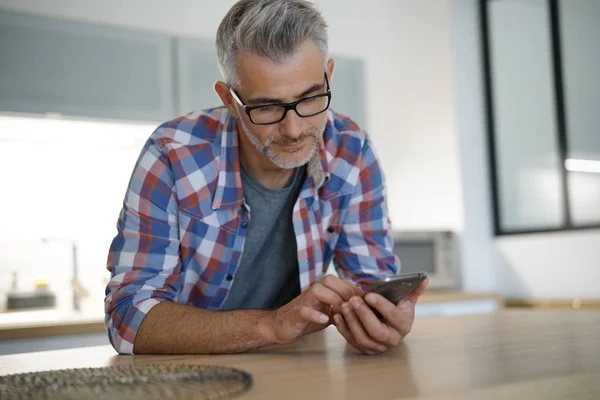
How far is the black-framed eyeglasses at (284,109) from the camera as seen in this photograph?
1.36 metres

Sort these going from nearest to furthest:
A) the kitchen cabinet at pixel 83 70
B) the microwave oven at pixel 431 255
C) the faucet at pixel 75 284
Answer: the kitchen cabinet at pixel 83 70 < the faucet at pixel 75 284 < the microwave oven at pixel 431 255

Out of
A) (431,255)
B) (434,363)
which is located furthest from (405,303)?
(431,255)

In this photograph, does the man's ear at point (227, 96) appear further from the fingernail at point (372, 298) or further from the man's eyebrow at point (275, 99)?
the fingernail at point (372, 298)

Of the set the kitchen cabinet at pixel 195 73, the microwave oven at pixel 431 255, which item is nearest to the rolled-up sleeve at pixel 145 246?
the kitchen cabinet at pixel 195 73

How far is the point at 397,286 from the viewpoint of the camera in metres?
1.08

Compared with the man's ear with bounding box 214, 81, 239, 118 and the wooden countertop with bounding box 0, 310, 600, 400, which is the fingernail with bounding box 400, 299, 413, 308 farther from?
the man's ear with bounding box 214, 81, 239, 118

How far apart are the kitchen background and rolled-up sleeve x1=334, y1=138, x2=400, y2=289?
1699 millimetres

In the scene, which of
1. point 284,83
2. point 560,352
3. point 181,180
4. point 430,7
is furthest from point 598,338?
point 430,7

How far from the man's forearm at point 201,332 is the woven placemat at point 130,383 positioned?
0.26 m

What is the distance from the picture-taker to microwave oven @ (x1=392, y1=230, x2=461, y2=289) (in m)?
3.70

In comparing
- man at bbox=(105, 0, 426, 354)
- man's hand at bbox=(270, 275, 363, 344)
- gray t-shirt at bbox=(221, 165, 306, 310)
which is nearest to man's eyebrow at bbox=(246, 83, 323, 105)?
man at bbox=(105, 0, 426, 354)

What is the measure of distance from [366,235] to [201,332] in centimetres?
57

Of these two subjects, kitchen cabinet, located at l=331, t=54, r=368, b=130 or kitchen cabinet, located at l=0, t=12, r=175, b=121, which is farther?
kitchen cabinet, located at l=331, t=54, r=368, b=130

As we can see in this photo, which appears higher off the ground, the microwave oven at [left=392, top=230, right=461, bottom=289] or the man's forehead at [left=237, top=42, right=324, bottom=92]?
the man's forehead at [left=237, top=42, right=324, bottom=92]
